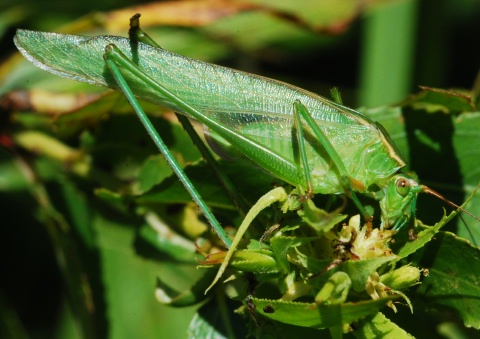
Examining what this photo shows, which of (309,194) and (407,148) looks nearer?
(309,194)

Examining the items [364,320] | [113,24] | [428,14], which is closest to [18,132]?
[113,24]

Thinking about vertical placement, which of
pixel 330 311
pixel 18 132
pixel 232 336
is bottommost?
pixel 232 336

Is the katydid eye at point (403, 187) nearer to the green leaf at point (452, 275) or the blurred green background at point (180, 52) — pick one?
the green leaf at point (452, 275)

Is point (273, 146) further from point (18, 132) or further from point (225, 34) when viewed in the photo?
point (225, 34)

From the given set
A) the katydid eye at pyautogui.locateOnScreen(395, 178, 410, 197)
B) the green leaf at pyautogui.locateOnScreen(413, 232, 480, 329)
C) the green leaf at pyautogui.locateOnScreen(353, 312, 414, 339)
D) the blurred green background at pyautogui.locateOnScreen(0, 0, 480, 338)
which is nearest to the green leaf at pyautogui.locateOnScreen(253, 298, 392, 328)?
the green leaf at pyautogui.locateOnScreen(353, 312, 414, 339)

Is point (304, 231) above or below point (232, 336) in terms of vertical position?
above

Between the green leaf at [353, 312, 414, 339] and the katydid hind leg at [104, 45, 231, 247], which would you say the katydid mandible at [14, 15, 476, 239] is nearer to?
the katydid hind leg at [104, 45, 231, 247]

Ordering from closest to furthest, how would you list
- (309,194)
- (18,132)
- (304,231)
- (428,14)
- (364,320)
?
(364,320), (304,231), (309,194), (18,132), (428,14)

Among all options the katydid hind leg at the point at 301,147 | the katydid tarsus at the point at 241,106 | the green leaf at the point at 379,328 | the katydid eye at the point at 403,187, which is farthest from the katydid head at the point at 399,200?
the green leaf at the point at 379,328
